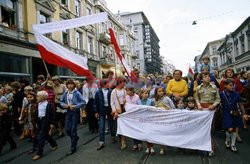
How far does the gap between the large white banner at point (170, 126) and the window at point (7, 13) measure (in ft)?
36.8

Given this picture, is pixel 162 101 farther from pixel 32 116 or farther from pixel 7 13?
pixel 7 13

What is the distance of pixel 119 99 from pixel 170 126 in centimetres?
158

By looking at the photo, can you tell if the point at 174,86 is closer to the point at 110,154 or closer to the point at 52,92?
the point at 110,154

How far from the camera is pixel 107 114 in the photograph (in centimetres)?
612

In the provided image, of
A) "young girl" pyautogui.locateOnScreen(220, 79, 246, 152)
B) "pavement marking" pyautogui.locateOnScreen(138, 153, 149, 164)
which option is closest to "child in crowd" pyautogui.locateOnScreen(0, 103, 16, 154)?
"pavement marking" pyautogui.locateOnScreen(138, 153, 149, 164)

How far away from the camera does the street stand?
4512mm

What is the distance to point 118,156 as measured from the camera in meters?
4.98

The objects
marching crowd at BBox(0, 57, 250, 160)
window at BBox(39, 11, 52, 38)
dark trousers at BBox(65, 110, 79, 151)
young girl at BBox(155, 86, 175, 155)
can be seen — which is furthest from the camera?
window at BBox(39, 11, 52, 38)

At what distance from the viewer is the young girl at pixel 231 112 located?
16.5ft

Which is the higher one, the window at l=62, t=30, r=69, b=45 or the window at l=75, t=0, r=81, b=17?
the window at l=75, t=0, r=81, b=17

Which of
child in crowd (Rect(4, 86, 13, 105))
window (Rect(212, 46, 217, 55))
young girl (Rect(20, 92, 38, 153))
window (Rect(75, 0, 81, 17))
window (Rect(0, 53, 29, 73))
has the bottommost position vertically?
young girl (Rect(20, 92, 38, 153))

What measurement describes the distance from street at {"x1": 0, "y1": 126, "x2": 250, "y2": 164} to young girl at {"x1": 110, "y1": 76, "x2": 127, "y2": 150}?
66 cm

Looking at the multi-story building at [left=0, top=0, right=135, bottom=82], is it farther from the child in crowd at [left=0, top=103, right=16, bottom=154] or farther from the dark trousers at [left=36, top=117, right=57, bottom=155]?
the child in crowd at [left=0, top=103, right=16, bottom=154]

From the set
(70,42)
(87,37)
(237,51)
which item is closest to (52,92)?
(70,42)
